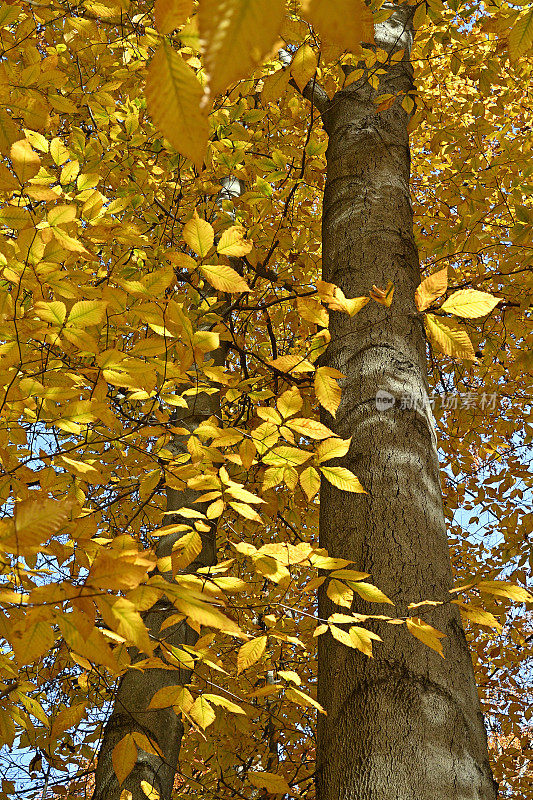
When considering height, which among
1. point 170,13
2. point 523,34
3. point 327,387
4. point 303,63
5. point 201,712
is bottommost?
point 201,712

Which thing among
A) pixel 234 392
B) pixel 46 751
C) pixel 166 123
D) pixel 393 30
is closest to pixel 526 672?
pixel 46 751

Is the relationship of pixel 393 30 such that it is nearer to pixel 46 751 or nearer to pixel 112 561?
pixel 112 561

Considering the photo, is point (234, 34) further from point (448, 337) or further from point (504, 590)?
point (504, 590)

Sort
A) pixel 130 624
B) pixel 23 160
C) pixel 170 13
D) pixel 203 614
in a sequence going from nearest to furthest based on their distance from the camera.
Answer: pixel 170 13 < pixel 203 614 < pixel 130 624 < pixel 23 160

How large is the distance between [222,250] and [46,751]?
2.78m

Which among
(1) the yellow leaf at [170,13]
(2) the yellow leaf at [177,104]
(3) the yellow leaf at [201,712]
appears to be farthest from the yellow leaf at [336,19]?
(3) the yellow leaf at [201,712]

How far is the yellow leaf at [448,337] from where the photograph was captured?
118cm

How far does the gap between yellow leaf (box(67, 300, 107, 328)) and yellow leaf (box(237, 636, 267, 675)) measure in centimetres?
86

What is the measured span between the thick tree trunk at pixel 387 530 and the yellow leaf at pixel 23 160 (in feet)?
2.95

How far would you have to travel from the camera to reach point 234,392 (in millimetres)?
A: 2141

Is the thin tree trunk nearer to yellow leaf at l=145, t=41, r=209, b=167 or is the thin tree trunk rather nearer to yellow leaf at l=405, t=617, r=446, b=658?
yellow leaf at l=405, t=617, r=446, b=658

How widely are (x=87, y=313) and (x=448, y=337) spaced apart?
0.86 metres

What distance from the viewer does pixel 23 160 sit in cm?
136

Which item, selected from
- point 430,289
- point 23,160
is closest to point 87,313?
point 23,160
